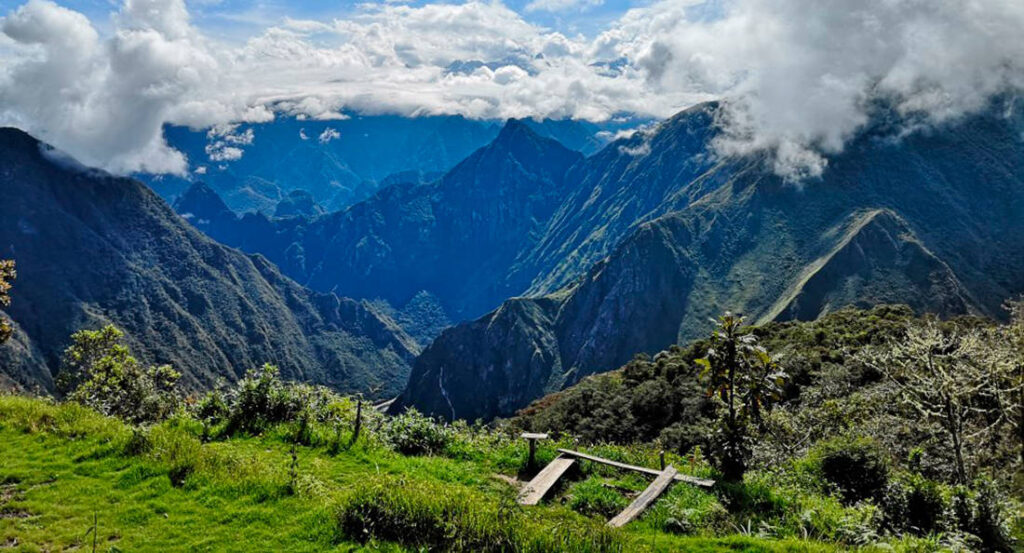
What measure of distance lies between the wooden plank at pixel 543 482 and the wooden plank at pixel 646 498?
95.0 inches

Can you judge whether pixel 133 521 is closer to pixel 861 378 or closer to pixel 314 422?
pixel 314 422

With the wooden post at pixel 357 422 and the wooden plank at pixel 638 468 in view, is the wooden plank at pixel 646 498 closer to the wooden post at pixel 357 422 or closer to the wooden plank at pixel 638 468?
the wooden plank at pixel 638 468

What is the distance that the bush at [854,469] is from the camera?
20781mm

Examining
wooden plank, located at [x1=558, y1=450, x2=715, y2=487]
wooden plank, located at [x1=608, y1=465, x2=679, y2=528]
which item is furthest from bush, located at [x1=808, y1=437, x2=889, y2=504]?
wooden plank, located at [x1=608, y1=465, x2=679, y2=528]

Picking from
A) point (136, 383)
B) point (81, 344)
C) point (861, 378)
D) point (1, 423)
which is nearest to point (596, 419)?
point (861, 378)

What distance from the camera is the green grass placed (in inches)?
512

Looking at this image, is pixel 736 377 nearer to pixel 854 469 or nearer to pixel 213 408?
pixel 854 469

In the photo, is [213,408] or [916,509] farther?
[213,408]

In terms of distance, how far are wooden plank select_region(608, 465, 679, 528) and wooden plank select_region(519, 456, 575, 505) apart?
241 centimetres

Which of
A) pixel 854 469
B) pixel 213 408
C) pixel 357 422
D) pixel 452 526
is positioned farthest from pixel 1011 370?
pixel 213 408

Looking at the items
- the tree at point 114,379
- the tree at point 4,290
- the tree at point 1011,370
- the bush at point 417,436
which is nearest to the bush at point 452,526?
the bush at point 417,436

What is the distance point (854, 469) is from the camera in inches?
835

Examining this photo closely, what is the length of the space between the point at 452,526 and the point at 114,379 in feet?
138

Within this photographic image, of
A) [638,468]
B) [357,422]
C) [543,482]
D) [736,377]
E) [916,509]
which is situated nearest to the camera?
[916,509]
